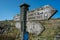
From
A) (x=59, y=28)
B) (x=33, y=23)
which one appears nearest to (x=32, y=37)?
(x=33, y=23)

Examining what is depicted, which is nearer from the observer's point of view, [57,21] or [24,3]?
[24,3]

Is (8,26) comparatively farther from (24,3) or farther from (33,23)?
(24,3)

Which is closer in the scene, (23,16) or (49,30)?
(23,16)

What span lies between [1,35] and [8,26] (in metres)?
1.33

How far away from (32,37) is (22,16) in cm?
260

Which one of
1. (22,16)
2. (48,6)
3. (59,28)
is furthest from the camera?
(48,6)

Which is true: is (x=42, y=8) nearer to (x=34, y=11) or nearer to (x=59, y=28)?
(x=34, y=11)

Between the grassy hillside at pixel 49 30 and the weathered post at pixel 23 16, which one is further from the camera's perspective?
the grassy hillside at pixel 49 30

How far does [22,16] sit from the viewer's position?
11.6 metres

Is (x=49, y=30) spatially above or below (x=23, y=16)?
below

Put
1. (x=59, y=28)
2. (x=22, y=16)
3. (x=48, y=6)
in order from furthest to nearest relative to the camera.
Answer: (x=48, y=6) → (x=59, y=28) → (x=22, y=16)

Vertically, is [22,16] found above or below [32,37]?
above

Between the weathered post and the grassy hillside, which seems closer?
the weathered post

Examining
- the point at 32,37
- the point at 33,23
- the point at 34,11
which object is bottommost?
the point at 32,37
